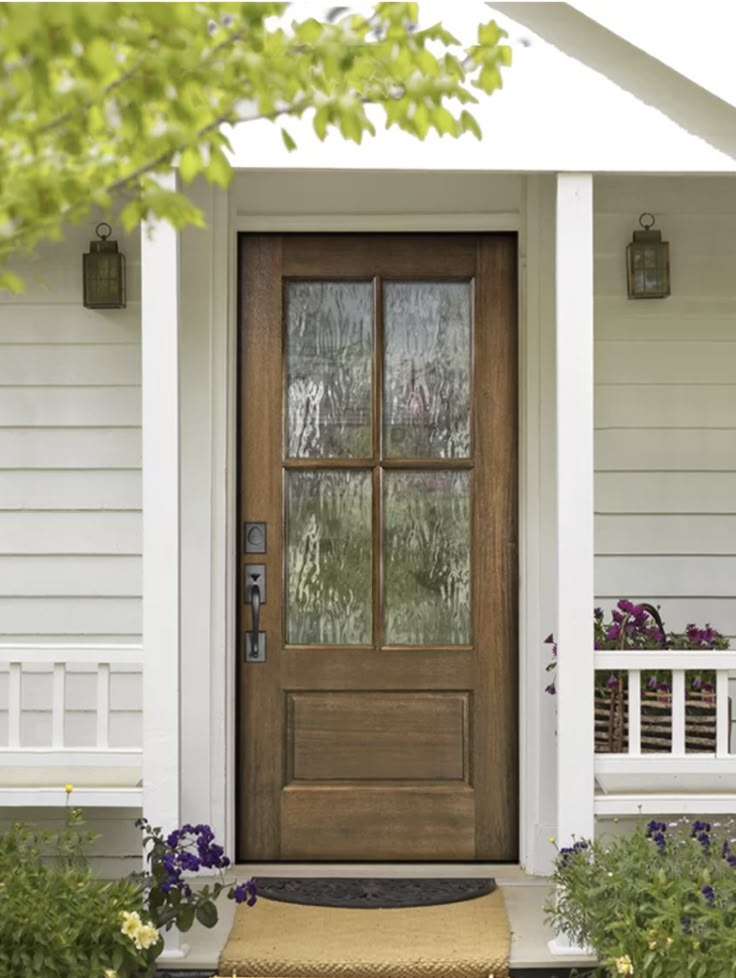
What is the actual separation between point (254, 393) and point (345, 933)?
176 cm

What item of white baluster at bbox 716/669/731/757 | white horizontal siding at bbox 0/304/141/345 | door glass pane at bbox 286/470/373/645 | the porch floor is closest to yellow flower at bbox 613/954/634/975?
the porch floor

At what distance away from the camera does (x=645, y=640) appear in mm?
4223

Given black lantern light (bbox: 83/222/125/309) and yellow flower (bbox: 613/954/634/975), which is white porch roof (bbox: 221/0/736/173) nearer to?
black lantern light (bbox: 83/222/125/309)

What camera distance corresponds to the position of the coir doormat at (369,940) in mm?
3693

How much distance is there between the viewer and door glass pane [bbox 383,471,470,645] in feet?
15.1

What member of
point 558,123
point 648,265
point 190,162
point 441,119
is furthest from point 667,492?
point 190,162

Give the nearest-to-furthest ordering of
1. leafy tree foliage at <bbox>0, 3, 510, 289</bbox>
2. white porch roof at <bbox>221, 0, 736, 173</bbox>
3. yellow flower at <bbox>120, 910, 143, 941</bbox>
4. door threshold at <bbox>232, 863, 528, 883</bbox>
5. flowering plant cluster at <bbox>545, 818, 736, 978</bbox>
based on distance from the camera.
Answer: leafy tree foliage at <bbox>0, 3, 510, 289</bbox>, flowering plant cluster at <bbox>545, 818, 736, 978</bbox>, yellow flower at <bbox>120, 910, 143, 941</bbox>, white porch roof at <bbox>221, 0, 736, 173</bbox>, door threshold at <bbox>232, 863, 528, 883</bbox>

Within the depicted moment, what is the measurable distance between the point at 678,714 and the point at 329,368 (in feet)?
5.42

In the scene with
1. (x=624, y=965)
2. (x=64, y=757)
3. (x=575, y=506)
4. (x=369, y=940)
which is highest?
(x=575, y=506)

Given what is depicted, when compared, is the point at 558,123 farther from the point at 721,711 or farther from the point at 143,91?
the point at 143,91

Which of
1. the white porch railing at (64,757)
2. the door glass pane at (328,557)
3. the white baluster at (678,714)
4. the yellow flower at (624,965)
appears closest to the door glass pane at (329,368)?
the door glass pane at (328,557)

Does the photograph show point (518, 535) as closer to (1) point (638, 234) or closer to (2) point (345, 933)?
(1) point (638, 234)

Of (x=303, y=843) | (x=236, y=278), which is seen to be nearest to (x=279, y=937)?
(x=303, y=843)

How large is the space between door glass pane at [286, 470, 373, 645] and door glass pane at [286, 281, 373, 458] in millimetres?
110
